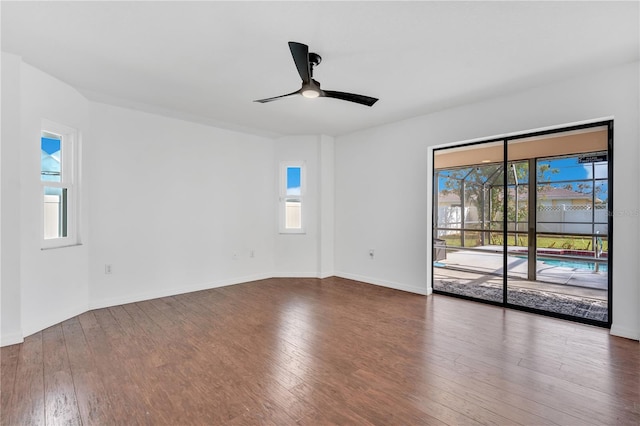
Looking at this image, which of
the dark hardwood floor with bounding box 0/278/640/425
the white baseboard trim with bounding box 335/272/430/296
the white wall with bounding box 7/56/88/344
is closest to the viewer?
the dark hardwood floor with bounding box 0/278/640/425

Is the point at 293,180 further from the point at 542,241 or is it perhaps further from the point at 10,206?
the point at 542,241

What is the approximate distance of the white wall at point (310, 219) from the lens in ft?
18.9

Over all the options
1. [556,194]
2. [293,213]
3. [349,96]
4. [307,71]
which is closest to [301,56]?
[307,71]

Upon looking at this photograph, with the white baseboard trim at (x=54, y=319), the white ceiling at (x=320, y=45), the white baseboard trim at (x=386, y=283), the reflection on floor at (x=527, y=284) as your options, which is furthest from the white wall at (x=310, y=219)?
the white baseboard trim at (x=54, y=319)

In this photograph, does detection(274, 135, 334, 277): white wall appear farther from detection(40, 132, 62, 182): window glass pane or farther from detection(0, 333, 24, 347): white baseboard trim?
detection(0, 333, 24, 347): white baseboard trim

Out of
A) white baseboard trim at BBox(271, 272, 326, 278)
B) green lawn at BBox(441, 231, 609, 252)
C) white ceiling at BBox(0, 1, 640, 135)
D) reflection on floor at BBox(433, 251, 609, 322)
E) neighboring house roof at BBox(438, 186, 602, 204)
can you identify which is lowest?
white baseboard trim at BBox(271, 272, 326, 278)

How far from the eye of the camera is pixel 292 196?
5.89 m

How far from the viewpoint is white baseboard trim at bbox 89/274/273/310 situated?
3990 mm

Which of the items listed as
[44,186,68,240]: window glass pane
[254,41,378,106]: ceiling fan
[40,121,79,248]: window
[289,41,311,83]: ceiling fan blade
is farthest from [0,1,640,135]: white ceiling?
[44,186,68,240]: window glass pane

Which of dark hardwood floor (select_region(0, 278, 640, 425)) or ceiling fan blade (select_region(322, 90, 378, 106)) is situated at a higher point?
ceiling fan blade (select_region(322, 90, 378, 106))

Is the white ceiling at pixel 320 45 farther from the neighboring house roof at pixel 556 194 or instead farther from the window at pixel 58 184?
the neighboring house roof at pixel 556 194

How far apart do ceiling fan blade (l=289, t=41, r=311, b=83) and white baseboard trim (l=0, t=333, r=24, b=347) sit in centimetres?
356

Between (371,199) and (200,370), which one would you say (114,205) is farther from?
(371,199)

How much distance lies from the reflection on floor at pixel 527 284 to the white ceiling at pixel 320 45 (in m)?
2.52
